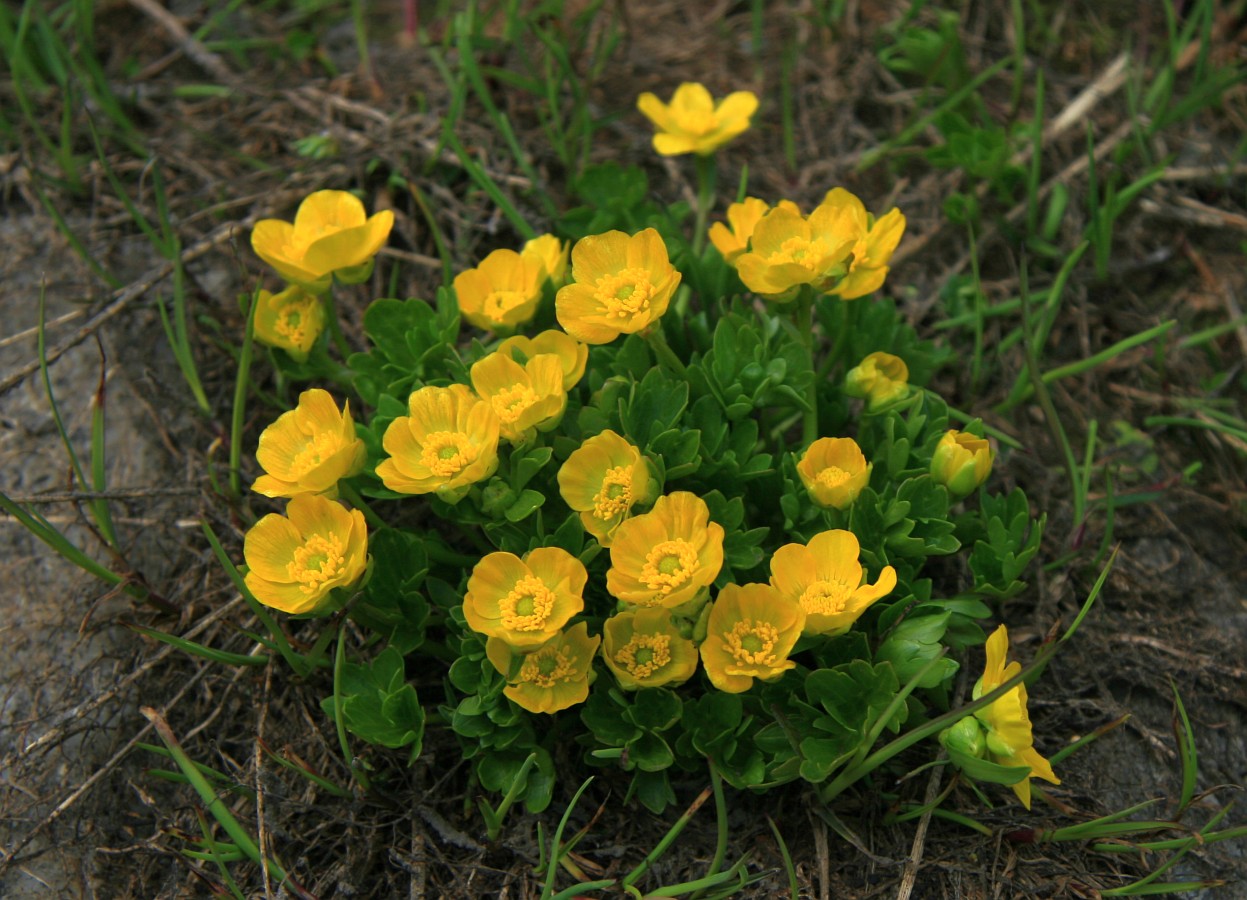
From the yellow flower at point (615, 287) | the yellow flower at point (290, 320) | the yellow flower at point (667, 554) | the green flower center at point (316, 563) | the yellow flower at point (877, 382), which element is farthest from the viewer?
the yellow flower at point (290, 320)

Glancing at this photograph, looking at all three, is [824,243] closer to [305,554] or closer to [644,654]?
[644,654]

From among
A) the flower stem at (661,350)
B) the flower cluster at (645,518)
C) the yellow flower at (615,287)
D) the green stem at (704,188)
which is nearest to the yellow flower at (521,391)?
the flower cluster at (645,518)

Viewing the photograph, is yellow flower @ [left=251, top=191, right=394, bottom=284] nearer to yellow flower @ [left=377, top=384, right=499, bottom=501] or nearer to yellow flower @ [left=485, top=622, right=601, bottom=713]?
yellow flower @ [left=377, top=384, right=499, bottom=501]

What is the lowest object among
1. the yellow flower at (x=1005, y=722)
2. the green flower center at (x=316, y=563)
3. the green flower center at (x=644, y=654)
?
the yellow flower at (x=1005, y=722)

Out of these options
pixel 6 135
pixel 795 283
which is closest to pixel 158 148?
pixel 6 135

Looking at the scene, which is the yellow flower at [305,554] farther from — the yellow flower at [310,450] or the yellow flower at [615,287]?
the yellow flower at [615,287]

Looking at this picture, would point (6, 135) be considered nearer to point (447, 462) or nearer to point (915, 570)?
point (447, 462)

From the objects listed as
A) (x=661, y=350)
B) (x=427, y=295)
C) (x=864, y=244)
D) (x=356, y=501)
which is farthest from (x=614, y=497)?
(x=427, y=295)
